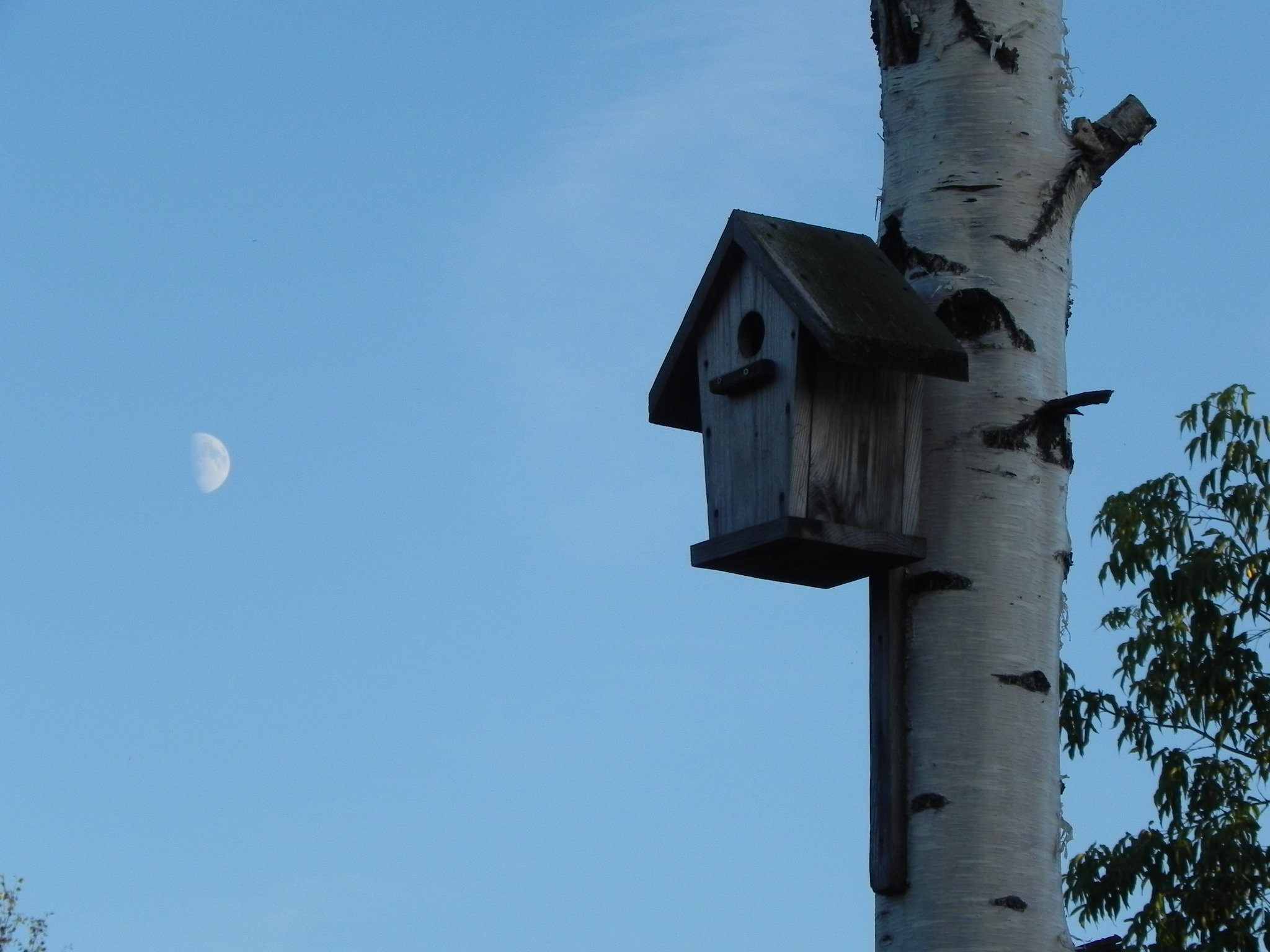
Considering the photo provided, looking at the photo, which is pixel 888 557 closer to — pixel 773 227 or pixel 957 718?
pixel 957 718

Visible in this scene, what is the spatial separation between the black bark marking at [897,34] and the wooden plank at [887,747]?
117cm

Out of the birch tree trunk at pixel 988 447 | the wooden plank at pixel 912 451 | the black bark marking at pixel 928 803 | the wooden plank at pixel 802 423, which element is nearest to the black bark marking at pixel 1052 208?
the birch tree trunk at pixel 988 447

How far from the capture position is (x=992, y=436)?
11.5 feet

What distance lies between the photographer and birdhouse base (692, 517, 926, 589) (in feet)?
11.5

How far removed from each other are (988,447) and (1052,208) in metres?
0.57

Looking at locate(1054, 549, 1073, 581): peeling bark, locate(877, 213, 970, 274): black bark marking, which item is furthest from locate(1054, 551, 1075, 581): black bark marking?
locate(877, 213, 970, 274): black bark marking

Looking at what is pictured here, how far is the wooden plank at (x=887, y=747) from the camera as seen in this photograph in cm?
325

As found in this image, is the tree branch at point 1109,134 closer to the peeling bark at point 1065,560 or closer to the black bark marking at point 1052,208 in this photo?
the black bark marking at point 1052,208

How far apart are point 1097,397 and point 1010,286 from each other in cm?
31

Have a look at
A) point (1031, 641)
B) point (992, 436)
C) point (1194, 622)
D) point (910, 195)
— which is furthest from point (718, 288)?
point (1194, 622)

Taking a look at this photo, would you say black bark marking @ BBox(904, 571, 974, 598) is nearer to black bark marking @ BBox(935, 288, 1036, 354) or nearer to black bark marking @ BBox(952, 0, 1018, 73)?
black bark marking @ BBox(935, 288, 1036, 354)

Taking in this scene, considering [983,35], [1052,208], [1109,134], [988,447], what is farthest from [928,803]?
[983,35]

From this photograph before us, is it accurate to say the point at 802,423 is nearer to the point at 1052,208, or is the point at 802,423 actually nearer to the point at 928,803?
the point at 1052,208

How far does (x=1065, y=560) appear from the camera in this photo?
354cm
